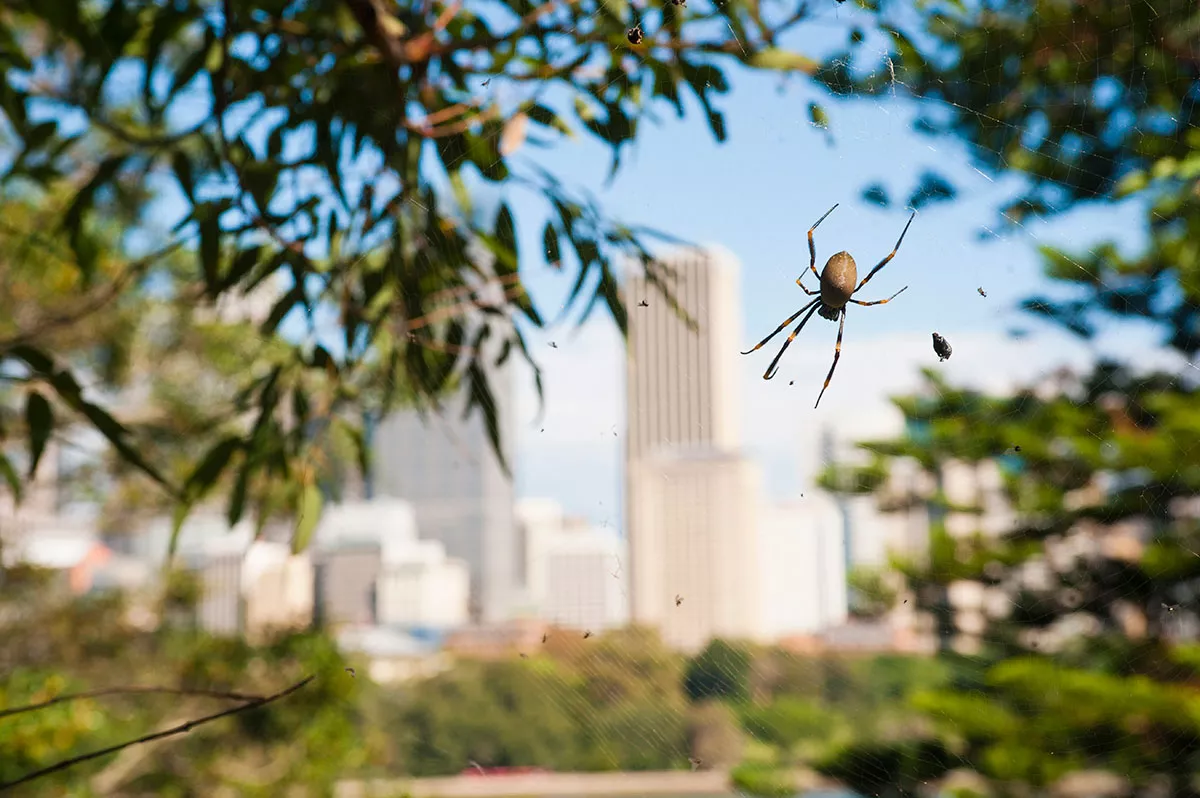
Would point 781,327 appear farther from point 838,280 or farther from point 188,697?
point 188,697

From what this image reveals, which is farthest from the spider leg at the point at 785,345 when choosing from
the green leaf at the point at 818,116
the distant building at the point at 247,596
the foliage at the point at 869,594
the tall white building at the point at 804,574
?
the distant building at the point at 247,596

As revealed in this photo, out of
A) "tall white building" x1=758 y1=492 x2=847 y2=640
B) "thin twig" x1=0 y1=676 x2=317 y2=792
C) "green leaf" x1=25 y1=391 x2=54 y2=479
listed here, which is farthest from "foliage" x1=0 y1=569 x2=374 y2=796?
"thin twig" x1=0 y1=676 x2=317 y2=792

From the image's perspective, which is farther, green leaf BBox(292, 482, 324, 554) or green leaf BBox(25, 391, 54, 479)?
green leaf BBox(292, 482, 324, 554)

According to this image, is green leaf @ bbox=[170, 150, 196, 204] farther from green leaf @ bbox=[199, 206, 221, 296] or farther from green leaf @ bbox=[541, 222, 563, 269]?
green leaf @ bbox=[541, 222, 563, 269]

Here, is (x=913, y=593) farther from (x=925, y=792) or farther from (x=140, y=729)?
(x=140, y=729)

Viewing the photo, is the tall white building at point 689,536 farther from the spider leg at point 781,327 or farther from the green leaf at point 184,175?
→ the green leaf at point 184,175

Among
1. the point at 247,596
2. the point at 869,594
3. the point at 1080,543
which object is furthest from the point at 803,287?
the point at 247,596
